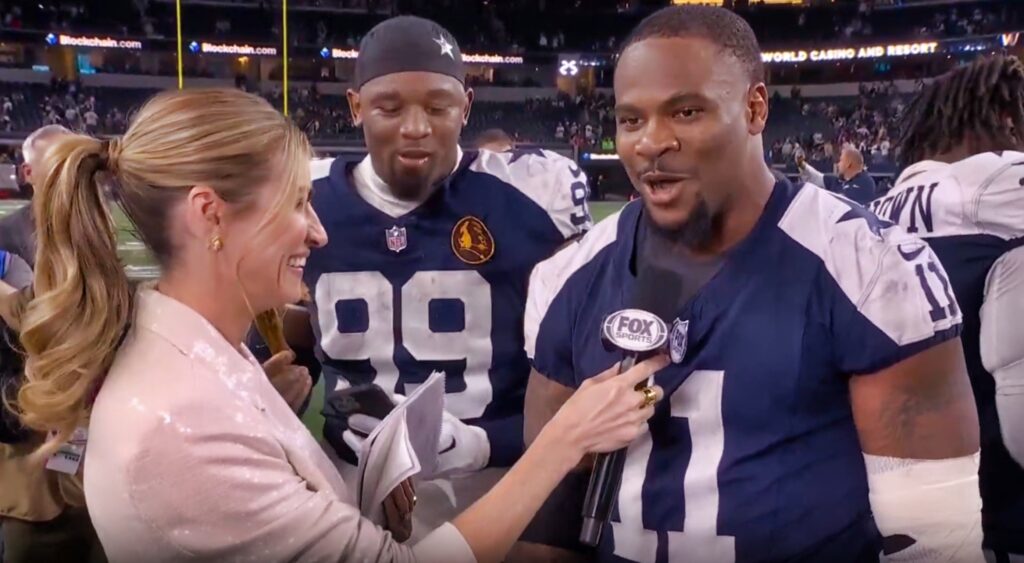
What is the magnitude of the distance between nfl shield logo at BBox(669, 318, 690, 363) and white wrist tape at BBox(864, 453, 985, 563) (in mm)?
321

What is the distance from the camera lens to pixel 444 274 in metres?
2.01

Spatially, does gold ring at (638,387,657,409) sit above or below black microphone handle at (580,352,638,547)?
above

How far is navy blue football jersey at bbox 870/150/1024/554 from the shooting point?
1.74 m

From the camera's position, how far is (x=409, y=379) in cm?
203

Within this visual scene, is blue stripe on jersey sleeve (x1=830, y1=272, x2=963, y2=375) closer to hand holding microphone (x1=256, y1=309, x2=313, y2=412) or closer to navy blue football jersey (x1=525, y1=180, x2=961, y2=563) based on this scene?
navy blue football jersey (x1=525, y1=180, x2=961, y2=563)

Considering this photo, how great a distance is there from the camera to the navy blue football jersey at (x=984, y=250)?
1.74 m

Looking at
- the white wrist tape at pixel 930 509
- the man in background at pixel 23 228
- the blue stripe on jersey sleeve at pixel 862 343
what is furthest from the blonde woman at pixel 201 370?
the man in background at pixel 23 228

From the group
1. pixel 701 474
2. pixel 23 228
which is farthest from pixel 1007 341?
pixel 23 228

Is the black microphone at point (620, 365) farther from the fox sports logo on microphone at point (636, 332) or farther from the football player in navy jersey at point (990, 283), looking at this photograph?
the football player in navy jersey at point (990, 283)

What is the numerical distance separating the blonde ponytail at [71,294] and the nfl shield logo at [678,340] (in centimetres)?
76

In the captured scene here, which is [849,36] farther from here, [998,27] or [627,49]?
[627,49]

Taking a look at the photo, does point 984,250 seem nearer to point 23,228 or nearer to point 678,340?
point 678,340

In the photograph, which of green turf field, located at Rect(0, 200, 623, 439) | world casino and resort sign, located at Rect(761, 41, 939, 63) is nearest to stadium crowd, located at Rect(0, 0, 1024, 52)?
world casino and resort sign, located at Rect(761, 41, 939, 63)

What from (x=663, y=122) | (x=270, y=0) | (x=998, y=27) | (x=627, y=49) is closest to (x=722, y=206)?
(x=663, y=122)
